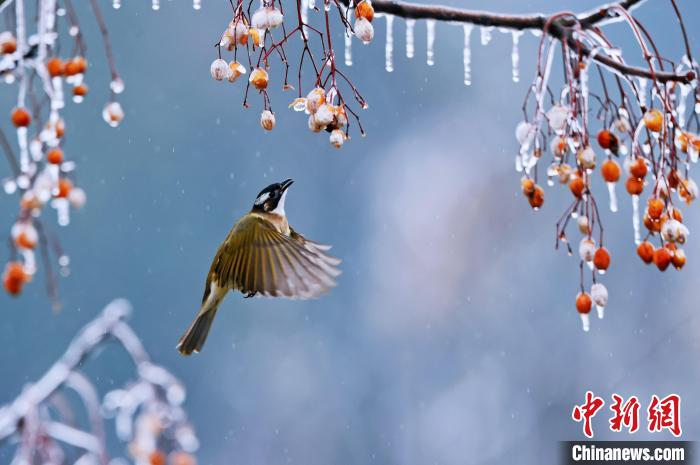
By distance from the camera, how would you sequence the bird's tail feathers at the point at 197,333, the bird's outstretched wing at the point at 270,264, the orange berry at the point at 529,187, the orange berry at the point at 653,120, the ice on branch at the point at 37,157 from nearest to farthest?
the ice on branch at the point at 37,157 < the orange berry at the point at 653,120 < the orange berry at the point at 529,187 < the bird's outstretched wing at the point at 270,264 < the bird's tail feathers at the point at 197,333

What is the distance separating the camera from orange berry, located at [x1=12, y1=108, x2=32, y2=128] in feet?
2.46

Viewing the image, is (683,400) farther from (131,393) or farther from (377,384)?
(131,393)

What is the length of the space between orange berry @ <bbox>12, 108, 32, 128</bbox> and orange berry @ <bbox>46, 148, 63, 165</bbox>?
40 millimetres

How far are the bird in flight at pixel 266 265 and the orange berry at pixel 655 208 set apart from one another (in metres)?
0.42

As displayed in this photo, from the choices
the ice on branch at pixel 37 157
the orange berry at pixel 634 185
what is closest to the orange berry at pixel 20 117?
the ice on branch at pixel 37 157

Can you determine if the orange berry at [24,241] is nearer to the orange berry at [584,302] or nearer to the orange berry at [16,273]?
the orange berry at [16,273]

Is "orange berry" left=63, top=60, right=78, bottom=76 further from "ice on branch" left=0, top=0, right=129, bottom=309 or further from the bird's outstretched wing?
the bird's outstretched wing

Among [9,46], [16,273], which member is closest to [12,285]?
[16,273]

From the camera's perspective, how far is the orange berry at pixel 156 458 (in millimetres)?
798

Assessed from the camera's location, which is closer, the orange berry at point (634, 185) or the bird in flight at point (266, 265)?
the orange berry at point (634, 185)

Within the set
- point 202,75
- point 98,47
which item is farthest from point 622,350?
point 98,47

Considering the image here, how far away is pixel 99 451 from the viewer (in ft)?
2.52

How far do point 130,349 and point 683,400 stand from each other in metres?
5.03

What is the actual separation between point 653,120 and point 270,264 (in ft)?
2.17
